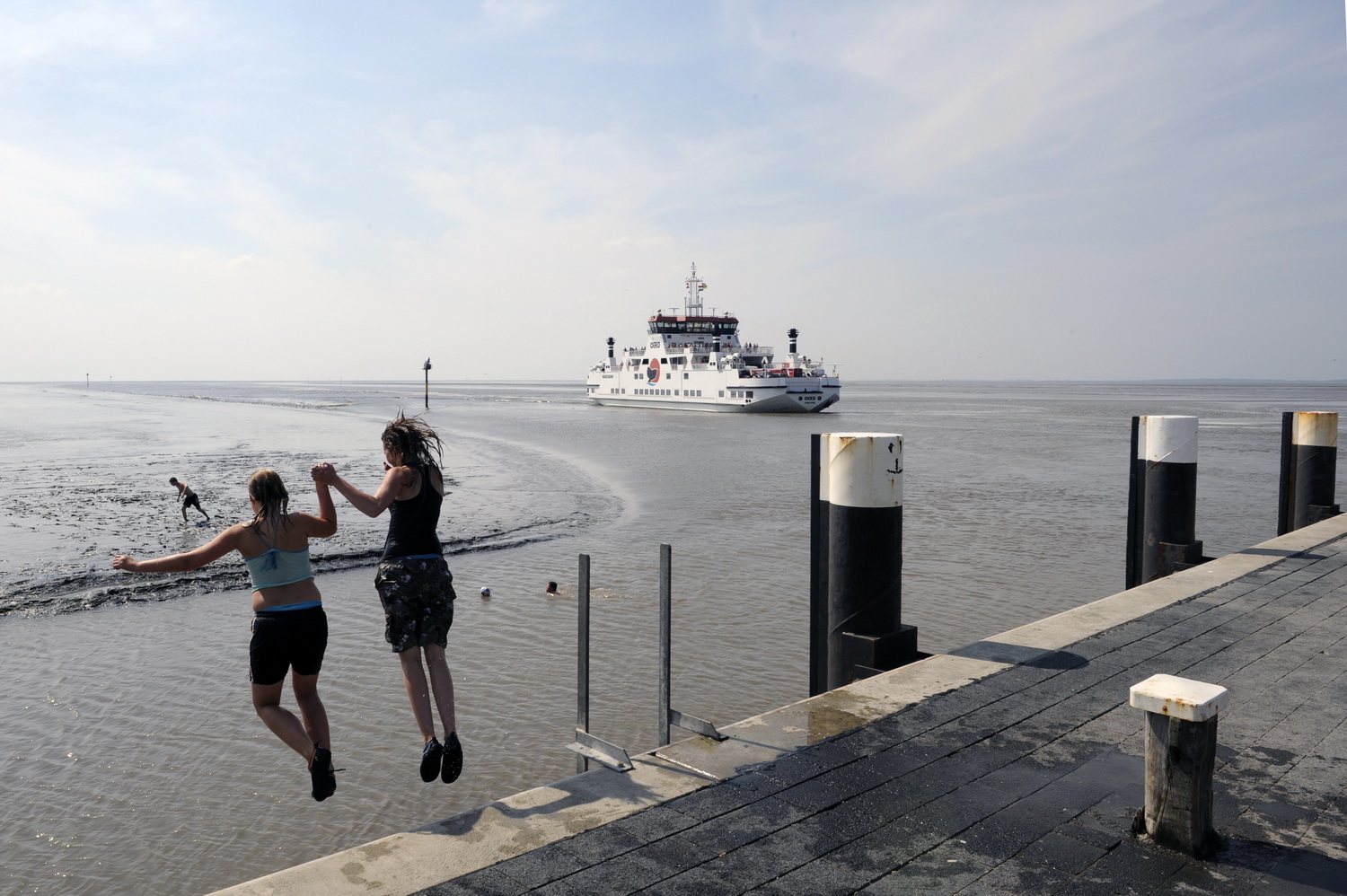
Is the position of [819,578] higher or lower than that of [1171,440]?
lower

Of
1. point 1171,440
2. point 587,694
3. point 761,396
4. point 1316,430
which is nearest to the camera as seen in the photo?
point 587,694

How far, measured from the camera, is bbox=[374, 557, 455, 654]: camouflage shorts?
3.98 m

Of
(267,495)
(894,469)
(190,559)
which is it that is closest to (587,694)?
Answer: (267,495)

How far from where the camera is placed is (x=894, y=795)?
10.6 ft

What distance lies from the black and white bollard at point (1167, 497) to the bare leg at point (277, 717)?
6645mm

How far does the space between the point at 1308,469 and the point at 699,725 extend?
30.7 feet

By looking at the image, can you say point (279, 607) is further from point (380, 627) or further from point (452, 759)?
point (380, 627)

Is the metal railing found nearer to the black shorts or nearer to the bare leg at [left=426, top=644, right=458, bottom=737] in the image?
the bare leg at [left=426, top=644, right=458, bottom=737]

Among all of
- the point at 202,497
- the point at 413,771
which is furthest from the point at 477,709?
the point at 202,497

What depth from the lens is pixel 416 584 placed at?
401cm

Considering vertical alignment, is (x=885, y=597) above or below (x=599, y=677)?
above

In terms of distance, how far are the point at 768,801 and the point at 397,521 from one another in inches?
79.2

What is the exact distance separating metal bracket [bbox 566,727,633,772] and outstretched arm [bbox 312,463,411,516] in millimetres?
1302

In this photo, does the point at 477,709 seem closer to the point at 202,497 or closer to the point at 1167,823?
the point at 1167,823
